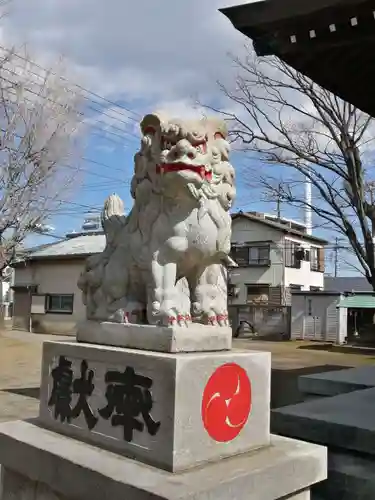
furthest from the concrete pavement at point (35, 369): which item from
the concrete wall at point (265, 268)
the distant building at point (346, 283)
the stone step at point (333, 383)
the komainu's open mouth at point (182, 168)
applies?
the distant building at point (346, 283)

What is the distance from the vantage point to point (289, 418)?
445cm

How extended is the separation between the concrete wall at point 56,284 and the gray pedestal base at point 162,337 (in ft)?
65.0

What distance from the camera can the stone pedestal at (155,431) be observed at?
2.35 m

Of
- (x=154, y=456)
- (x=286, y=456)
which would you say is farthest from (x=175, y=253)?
(x=286, y=456)

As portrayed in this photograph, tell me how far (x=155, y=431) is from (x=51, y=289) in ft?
72.5

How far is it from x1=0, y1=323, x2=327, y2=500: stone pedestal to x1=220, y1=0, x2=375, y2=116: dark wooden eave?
2918 mm

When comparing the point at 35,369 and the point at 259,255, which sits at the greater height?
the point at 259,255

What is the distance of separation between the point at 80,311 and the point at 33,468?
1991 centimetres

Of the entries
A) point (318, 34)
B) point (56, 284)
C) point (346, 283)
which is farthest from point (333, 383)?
point (346, 283)

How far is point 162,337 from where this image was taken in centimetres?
260

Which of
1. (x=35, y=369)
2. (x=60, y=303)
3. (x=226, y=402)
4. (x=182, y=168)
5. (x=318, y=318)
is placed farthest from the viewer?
(x=60, y=303)

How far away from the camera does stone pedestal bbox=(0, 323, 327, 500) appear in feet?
7.70

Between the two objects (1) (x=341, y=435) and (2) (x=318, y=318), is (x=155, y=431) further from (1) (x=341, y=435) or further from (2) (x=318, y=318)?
(2) (x=318, y=318)

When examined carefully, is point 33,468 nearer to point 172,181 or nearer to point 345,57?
point 172,181
